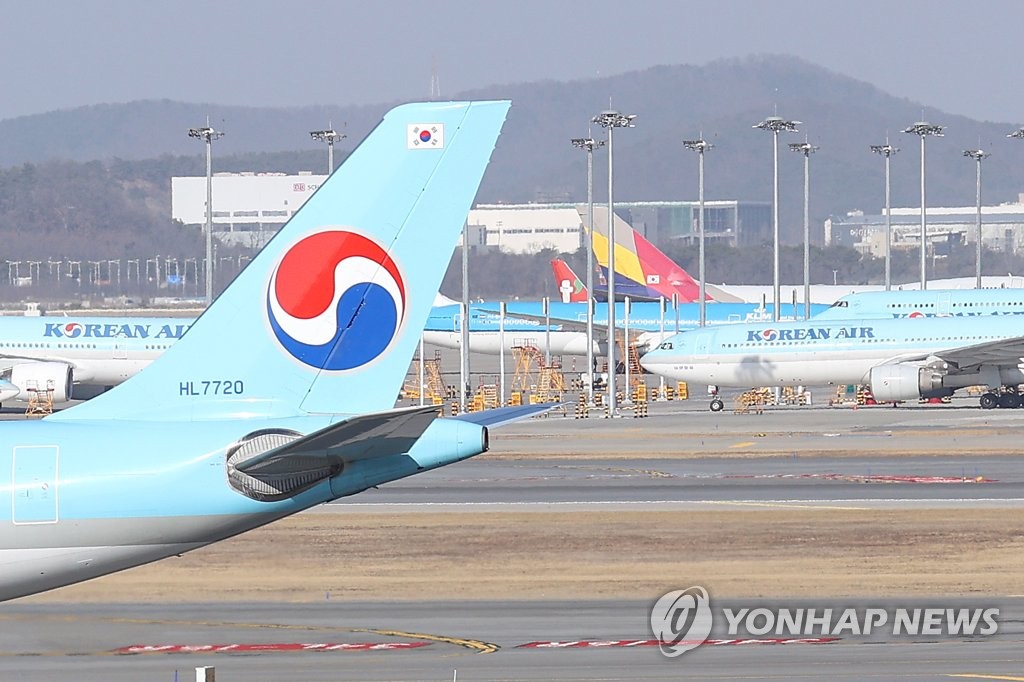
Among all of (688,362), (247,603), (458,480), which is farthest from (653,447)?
(247,603)

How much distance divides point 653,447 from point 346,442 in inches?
1470

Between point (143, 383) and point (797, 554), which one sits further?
point (797, 554)

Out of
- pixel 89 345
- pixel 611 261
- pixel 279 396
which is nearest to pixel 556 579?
pixel 279 396

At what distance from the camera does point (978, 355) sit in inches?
2576

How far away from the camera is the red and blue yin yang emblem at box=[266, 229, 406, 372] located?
15.6 m

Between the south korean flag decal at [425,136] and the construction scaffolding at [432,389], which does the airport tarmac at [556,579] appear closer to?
the south korean flag decal at [425,136]

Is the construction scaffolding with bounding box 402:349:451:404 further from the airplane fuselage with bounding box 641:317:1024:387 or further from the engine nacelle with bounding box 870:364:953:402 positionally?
the engine nacelle with bounding box 870:364:953:402

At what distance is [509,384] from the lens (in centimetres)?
8938

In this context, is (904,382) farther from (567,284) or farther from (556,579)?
(567,284)

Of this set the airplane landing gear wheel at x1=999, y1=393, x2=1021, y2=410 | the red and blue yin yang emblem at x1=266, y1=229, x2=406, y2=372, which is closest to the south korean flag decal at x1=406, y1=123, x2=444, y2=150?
the red and blue yin yang emblem at x1=266, y1=229, x2=406, y2=372

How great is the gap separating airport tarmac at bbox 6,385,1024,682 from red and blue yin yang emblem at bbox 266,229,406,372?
4.52 m

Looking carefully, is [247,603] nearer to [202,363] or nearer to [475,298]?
Result: [202,363]

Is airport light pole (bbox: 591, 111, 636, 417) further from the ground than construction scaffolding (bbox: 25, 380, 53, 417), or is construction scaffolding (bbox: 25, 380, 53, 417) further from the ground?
airport light pole (bbox: 591, 111, 636, 417)

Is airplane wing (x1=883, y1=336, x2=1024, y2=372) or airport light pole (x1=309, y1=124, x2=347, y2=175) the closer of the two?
airplane wing (x1=883, y1=336, x2=1024, y2=372)
